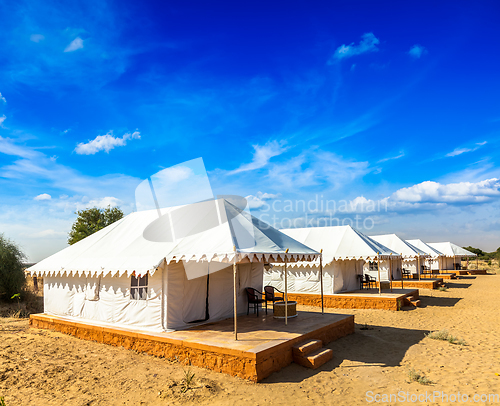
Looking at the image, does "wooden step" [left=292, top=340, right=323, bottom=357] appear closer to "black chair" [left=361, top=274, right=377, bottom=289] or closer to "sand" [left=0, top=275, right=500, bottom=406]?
"sand" [left=0, top=275, right=500, bottom=406]

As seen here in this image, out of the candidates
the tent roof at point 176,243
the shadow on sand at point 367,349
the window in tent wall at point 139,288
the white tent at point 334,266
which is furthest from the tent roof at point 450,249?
the window in tent wall at point 139,288

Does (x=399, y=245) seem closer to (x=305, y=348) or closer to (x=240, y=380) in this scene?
(x=305, y=348)

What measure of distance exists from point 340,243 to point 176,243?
10.5m

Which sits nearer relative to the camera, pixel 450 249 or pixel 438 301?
pixel 438 301

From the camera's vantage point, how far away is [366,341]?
8.59 meters

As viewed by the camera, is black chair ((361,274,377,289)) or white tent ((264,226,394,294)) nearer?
white tent ((264,226,394,294))

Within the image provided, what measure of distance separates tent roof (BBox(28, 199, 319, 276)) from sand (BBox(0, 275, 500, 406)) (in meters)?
1.97

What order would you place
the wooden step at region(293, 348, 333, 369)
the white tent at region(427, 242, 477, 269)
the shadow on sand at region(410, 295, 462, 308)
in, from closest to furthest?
the wooden step at region(293, 348, 333, 369), the shadow on sand at region(410, 295, 462, 308), the white tent at region(427, 242, 477, 269)

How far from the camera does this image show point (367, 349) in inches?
309

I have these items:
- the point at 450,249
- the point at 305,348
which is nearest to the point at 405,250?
the point at 450,249

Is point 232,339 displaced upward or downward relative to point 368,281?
upward

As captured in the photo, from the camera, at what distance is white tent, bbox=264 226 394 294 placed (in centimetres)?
1522

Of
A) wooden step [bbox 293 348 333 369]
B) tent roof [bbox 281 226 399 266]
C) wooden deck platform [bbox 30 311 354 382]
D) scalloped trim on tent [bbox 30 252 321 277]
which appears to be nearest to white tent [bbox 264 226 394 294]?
tent roof [bbox 281 226 399 266]

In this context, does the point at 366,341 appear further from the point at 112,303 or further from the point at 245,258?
the point at 112,303
